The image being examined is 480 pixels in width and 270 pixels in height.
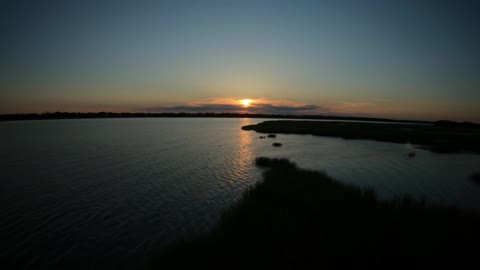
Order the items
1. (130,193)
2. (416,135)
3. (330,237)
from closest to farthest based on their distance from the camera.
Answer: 1. (330,237)
2. (130,193)
3. (416,135)

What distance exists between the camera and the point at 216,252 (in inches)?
270

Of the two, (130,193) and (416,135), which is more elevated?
(416,135)

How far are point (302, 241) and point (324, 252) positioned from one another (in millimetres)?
781

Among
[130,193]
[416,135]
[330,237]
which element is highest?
[330,237]

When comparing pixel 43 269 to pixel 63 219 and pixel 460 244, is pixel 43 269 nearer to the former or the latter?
pixel 63 219

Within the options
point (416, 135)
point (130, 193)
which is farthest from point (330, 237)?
point (416, 135)

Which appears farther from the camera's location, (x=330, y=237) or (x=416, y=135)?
(x=416, y=135)

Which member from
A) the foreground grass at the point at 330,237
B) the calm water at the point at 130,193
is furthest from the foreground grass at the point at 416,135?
the foreground grass at the point at 330,237

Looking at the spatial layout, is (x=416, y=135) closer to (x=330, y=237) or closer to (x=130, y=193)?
(x=330, y=237)

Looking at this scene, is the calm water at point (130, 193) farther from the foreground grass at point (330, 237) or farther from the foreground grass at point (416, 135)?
the foreground grass at point (416, 135)

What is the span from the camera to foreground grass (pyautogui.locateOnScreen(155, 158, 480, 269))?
6.32 metres

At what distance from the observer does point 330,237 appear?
7254mm

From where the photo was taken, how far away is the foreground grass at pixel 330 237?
20.7 ft

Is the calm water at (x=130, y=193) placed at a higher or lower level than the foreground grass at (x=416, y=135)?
lower
